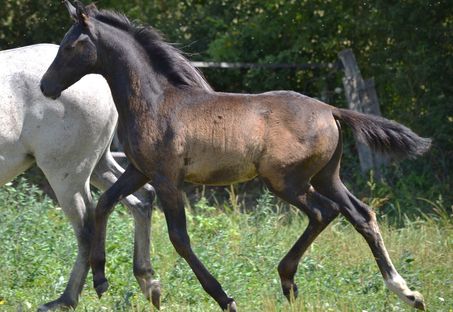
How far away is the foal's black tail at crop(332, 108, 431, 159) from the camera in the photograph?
621cm

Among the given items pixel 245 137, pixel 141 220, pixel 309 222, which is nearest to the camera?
pixel 245 137

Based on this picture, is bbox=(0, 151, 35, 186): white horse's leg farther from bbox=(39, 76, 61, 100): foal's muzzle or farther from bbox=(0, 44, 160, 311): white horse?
bbox=(39, 76, 61, 100): foal's muzzle

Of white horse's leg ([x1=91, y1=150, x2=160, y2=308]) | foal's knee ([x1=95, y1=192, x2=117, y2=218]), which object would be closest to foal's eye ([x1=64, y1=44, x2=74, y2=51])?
foal's knee ([x1=95, y1=192, x2=117, y2=218])

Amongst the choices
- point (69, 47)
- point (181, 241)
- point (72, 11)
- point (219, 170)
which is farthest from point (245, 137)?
point (72, 11)

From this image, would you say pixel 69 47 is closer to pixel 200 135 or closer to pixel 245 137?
pixel 200 135

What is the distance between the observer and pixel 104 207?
616 cm

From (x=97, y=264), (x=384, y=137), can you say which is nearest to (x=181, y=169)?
(x=97, y=264)

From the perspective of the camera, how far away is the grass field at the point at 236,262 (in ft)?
21.3

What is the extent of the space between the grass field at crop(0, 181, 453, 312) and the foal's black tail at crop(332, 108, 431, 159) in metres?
0.96

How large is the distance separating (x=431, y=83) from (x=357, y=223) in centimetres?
530

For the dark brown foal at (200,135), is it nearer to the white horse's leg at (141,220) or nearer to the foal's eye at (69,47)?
the foal's eye at (69,47)

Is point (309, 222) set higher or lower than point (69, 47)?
lower

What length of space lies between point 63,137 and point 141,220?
828 mm

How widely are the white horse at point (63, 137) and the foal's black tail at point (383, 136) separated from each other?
1.71m
